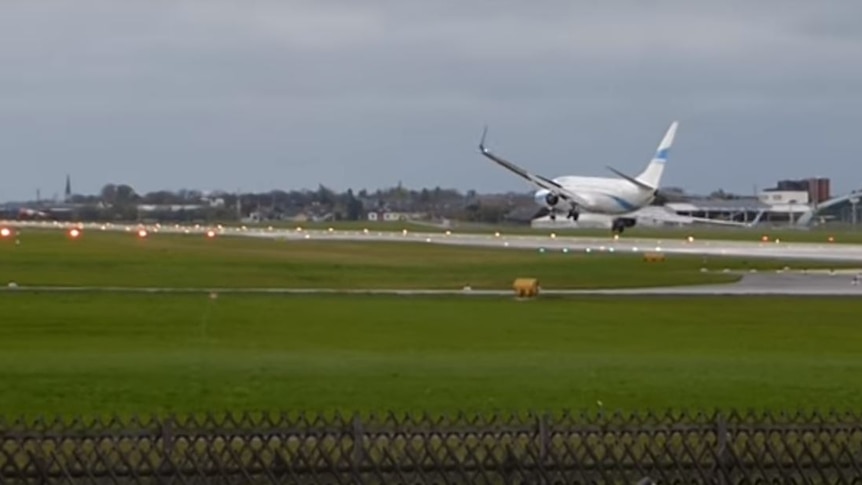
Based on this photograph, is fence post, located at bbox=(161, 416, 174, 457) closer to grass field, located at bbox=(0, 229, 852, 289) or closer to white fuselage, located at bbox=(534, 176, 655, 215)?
grass field, located at bbox=(0, 229, 852, 289)

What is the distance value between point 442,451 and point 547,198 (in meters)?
134

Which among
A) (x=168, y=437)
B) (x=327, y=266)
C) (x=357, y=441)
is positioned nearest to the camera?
(x=168, y=437)

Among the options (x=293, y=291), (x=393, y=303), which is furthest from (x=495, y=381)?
(x=293, y=291)

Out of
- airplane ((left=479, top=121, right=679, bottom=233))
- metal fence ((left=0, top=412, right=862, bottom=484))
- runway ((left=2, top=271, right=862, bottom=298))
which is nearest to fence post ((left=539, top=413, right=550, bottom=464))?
metal fence ((left=0, top=412, right=862, bottom=484))

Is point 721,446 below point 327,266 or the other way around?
the other way around

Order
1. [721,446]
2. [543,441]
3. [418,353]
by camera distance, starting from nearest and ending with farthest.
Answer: [543,441] → [721,446] → [418,353]

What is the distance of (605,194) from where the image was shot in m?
155

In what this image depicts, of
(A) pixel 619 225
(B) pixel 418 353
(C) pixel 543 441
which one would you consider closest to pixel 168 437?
(C) pixel 543 441

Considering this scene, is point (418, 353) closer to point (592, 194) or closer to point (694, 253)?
point (694, 253)

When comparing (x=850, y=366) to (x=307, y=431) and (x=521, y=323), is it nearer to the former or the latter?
(x=521, y=323)

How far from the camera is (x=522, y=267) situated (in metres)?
92.6

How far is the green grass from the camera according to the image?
28.0m

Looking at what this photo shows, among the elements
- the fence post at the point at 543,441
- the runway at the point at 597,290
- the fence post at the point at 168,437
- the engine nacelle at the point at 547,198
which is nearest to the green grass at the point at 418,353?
the runway at the point at 597,290

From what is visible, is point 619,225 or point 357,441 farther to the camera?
point 619,225
